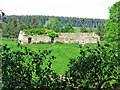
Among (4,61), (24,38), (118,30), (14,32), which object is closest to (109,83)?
(4,61)

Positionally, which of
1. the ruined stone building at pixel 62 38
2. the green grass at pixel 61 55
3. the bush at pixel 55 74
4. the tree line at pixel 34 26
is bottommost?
the green grass at pixel 61 55

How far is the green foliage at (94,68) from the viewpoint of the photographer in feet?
12.0

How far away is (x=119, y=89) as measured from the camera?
4.01 metres

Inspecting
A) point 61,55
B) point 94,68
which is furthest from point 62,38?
point 94,68

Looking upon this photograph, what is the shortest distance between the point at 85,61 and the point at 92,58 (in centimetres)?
18

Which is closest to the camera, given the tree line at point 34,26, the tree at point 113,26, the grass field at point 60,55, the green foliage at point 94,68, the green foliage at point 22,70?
the green foliage at point 22,70

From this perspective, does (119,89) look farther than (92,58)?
Yes

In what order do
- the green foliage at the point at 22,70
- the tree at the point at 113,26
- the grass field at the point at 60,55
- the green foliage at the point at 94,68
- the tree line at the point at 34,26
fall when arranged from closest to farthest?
the green foliage at the point at 22,70 < the green foliage at the point at 94,68 < the grass field at the point at 60,55 < the tree at the point at 113,26 < the tree line at the point at 34,26

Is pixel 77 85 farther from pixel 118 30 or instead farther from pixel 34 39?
pixel 34 39

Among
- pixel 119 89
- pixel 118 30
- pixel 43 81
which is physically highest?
pixel 118 30

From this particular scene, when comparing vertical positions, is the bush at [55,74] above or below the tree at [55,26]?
below

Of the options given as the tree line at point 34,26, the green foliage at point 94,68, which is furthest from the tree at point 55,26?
the green foliage at point 94,68

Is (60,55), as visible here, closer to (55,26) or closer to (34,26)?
(55,26)

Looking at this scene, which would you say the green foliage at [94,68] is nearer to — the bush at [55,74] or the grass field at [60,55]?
the bush at [55,74]
